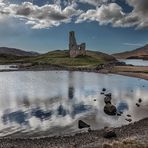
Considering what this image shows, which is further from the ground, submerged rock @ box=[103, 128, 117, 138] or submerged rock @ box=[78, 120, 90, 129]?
submerged rock @ box=[103, 128, 117, 138]

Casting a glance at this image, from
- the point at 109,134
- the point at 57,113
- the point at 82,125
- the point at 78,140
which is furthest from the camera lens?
the point at 57,113

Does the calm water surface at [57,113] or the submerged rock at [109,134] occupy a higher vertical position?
the submerged rock at [109,134]

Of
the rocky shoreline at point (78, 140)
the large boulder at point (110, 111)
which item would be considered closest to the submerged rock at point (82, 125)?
the rocky shoreline at point (78, 140)

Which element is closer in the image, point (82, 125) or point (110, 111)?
point (82, 125)

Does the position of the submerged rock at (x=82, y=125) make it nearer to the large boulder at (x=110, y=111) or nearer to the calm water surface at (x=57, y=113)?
the calm water surface at (x=57, y=113)

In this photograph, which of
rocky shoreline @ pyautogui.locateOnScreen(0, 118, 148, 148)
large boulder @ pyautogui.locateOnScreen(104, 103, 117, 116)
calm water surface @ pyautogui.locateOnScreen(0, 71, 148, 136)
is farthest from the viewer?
large boulder @ pyautogui.locateOnScreen(104, 103, 117, 116)

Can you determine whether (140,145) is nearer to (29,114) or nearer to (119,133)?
(119,133)

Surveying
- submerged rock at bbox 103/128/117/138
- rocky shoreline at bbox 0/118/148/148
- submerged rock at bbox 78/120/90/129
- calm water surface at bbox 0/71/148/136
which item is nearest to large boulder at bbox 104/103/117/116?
calm water surface at bbox 0/71/148/136

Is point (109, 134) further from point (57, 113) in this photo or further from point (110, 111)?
point (57, 113)

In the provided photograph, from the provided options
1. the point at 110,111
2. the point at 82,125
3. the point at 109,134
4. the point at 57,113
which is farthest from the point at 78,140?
the point at 110,111

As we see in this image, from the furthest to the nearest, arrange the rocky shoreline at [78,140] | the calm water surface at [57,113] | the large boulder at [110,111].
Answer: the large boulder at [110,111]
the calm water surface at [57,113]
the rocky shoreline at [78,140]

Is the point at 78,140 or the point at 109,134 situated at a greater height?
the point at 109,134

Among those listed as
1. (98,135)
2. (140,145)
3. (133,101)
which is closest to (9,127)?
(98,135)

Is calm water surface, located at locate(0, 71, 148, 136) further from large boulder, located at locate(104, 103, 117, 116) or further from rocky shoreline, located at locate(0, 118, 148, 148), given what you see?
rocky shoreline, located at locate(0, 118, 148, 148)
